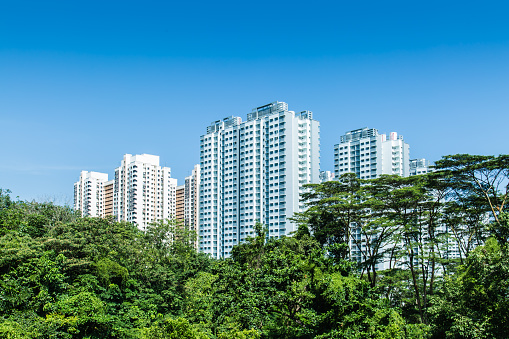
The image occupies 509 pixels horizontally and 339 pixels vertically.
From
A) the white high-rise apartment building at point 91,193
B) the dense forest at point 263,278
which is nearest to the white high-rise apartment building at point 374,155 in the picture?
the dense forest at point 263,278

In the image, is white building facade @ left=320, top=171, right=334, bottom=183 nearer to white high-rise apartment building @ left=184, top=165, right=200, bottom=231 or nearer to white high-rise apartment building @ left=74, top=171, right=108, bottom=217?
white high-rise apartment building @ left=184, top=165, right=200, bottom=231

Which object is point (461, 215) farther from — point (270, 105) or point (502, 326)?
point (270, 105)

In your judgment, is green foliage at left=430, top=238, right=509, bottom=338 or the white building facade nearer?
green foliage at left=430, top=238, right=509, bottom=338

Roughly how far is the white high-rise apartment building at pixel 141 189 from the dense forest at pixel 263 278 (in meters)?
60.9

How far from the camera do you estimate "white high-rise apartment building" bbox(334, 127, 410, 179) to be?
74.9 meters

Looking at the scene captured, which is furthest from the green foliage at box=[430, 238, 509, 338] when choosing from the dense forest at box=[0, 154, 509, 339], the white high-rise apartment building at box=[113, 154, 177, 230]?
the white high-rise apartment building at box=[113, 154, 177, 230]

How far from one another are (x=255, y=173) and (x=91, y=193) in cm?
5148

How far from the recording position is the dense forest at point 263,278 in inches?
577

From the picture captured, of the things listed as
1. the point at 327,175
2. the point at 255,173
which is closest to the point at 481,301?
the point at 255,173

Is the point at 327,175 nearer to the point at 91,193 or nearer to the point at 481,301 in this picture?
the point at 91,193

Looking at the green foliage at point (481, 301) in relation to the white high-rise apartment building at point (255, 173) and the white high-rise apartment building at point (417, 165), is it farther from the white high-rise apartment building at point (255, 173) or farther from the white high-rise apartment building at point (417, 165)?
the white high-rise apartment building at point (417, 165)

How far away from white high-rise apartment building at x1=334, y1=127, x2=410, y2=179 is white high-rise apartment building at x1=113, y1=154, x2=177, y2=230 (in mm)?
38043

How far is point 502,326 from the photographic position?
14.5m

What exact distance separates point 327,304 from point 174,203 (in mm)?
87618
